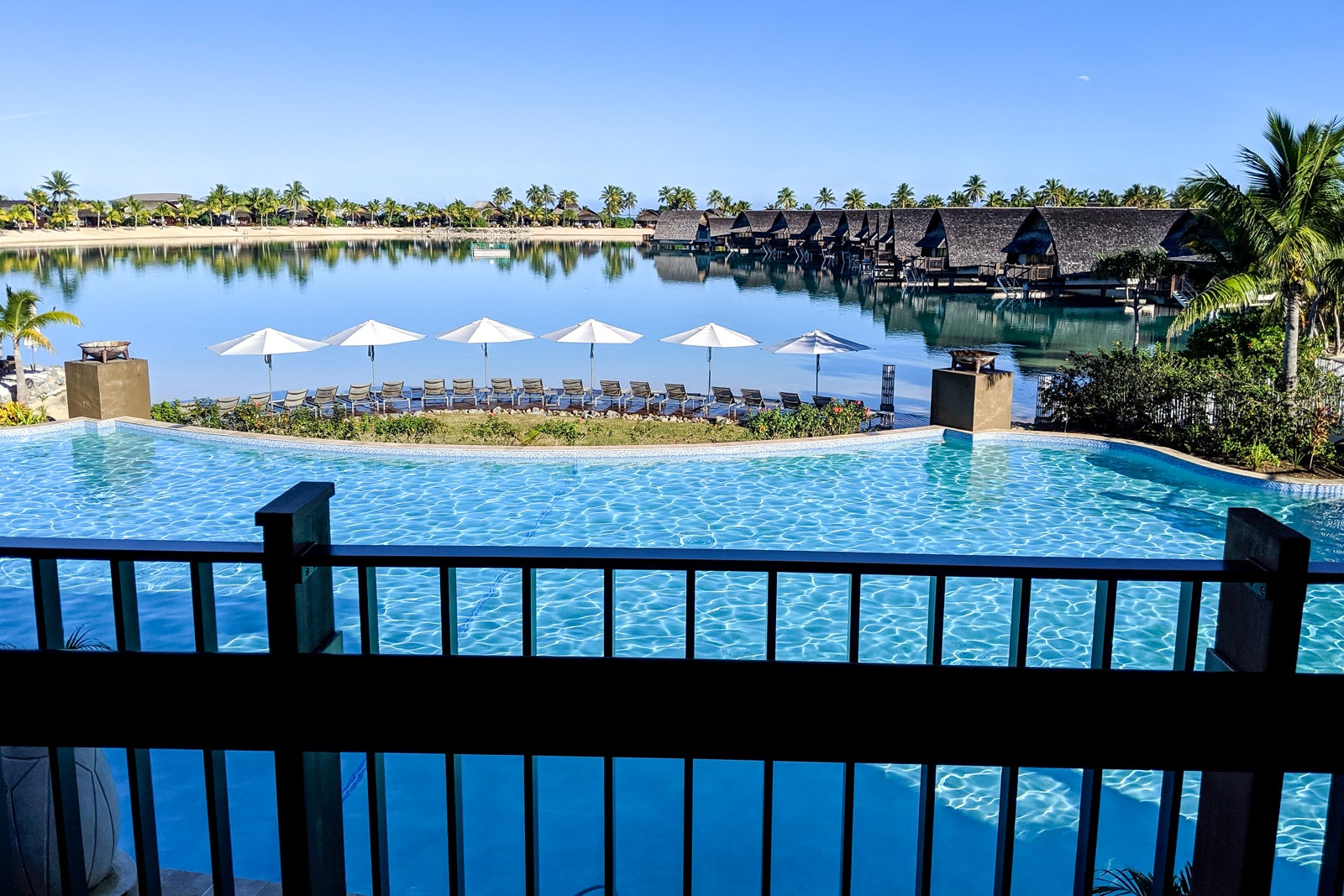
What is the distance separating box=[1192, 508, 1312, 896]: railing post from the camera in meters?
1.36

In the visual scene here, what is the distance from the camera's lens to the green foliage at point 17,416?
1623 centimetres

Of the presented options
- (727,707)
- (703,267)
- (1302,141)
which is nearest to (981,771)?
(727,707)

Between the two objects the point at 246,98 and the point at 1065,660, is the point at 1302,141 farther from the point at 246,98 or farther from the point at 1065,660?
the point at 246,98

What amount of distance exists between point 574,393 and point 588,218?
10552cm

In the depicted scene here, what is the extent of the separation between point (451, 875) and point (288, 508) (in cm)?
72

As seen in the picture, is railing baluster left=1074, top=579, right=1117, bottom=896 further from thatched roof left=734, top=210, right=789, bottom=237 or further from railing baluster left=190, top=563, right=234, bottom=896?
thatched roof left=734, top=210, right=789, bottom=237

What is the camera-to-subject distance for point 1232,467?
13.8 meters

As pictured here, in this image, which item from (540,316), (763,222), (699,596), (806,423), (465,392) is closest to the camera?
(699,596)

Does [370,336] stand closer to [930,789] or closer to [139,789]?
[139,789]

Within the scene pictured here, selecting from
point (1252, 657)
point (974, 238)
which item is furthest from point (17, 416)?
point (974, 238)

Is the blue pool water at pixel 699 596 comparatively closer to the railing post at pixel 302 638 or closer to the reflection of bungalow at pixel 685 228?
the railing post at pixel 302 638

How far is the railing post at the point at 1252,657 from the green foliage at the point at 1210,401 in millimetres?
13191

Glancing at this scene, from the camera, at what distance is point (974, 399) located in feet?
51.7

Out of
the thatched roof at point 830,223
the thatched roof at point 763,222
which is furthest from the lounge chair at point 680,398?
the thatched roof at point 763,222
